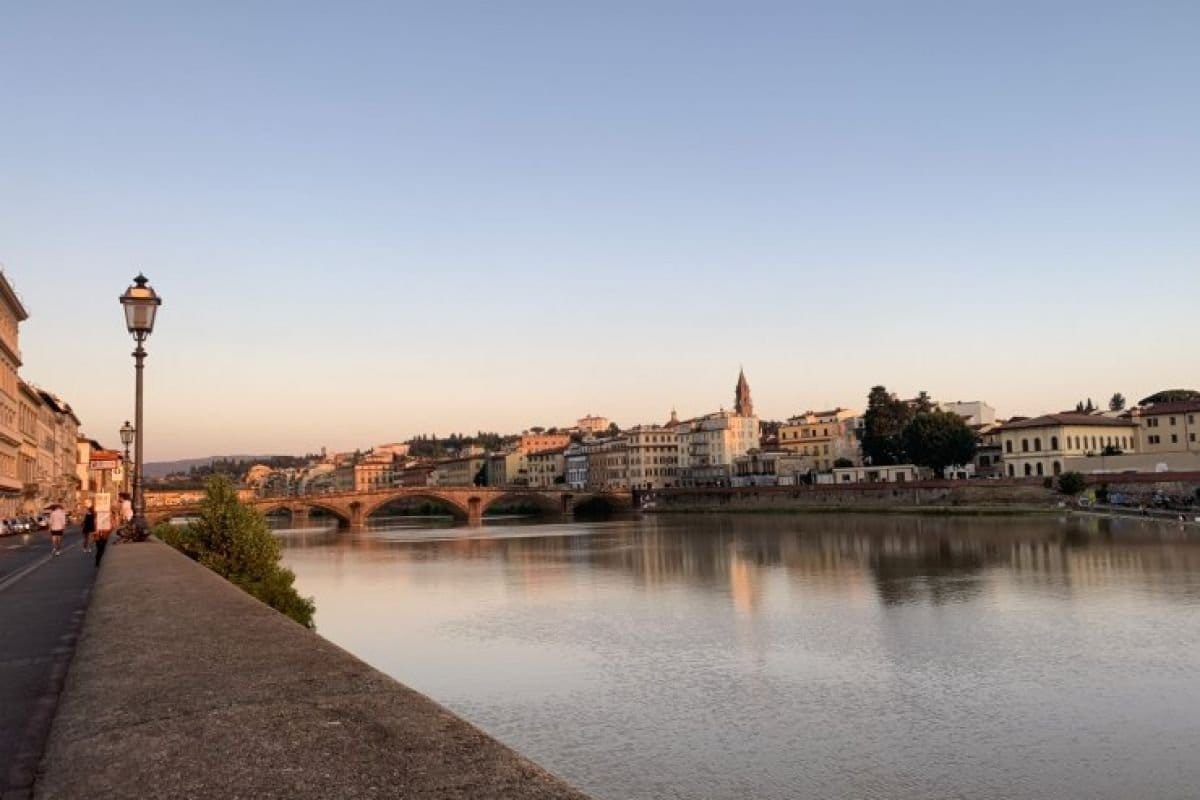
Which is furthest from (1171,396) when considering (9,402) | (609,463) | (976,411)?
(9,402)

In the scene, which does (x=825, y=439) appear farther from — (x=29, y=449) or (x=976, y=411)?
(x=29, y=449)

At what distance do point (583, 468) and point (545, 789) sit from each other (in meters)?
157

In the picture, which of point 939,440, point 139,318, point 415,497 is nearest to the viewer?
point 139,318

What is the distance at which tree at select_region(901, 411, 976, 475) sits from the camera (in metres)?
95.3

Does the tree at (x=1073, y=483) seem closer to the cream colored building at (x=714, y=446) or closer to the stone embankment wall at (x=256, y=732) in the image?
the cream colored building at (x=714, y=446)

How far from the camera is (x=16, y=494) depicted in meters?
61.8

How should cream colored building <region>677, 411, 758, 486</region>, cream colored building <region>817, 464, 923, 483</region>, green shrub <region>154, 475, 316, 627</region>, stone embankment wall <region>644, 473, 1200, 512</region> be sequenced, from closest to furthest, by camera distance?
green shrub <region>154, 475, 316, 627</region> → stone embankment wall <region>644, 473, 1200, 512</region> → cream colored building <region>817, 464, 923, 483</region> → cream colored building <region>677, 411, 758, 486</region>

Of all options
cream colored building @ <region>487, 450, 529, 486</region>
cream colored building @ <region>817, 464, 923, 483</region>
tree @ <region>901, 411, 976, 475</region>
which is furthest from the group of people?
cream colored building @ <region>487, 450, 529, 486</region>

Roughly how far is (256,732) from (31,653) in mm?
6380

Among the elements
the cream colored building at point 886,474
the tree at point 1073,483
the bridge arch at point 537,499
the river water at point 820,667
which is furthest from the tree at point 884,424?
the river water at point 820,667

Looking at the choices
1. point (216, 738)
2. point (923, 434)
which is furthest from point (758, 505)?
point (216, 738)

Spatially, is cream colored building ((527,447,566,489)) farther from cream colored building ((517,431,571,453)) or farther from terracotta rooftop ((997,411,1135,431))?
terracotta rooftop ((997,411,1135,431))

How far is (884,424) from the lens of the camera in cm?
10912

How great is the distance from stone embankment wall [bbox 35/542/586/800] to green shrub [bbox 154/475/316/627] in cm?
1492
